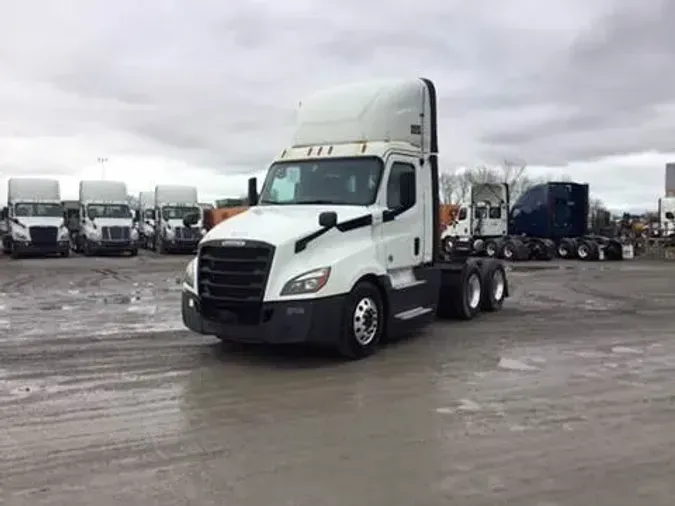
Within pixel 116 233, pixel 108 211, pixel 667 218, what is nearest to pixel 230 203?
pixel 108 211

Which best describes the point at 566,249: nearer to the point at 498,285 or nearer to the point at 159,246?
the point at 159,246

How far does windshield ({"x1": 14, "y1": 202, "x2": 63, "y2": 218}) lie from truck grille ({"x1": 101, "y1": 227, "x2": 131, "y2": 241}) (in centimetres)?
210

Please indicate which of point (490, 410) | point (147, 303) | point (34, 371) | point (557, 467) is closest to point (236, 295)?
point (34, 371)

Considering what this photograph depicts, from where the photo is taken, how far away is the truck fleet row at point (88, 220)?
32594 mm

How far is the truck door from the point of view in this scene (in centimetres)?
997

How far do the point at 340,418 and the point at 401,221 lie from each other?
418 cm

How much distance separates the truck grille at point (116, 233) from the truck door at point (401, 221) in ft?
86.3

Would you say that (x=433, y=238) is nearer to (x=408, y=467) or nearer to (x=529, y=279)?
(x=408, y=467)

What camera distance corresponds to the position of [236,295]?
878cm

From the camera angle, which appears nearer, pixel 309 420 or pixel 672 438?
pixel 672 438

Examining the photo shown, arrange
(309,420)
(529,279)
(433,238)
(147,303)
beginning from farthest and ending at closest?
1. (529,279)
2. (147,303)
3. (433,238)
4. (309,420)

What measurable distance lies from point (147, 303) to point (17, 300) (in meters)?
3.00

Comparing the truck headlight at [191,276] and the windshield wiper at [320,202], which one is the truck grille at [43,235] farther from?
the windshield wiper at [320,202]

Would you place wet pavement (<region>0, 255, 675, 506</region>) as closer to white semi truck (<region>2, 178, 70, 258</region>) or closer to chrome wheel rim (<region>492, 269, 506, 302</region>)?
chrome wheel rim (<region>492, 269, 506, 302</region>)
